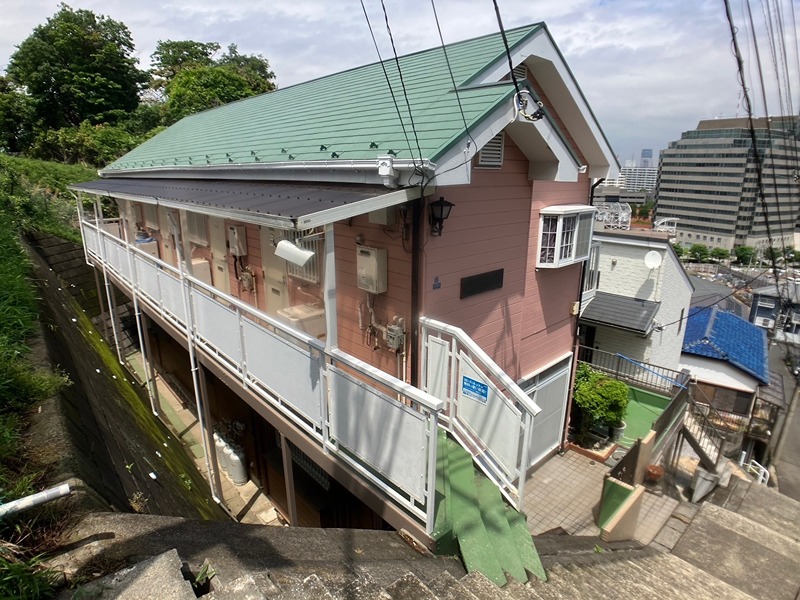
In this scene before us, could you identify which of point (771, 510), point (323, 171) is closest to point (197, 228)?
point (323, 171)

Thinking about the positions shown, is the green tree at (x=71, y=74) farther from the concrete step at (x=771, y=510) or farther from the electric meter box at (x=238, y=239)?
the concrete step at (x=771, y=510)

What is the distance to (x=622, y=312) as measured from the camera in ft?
42.9

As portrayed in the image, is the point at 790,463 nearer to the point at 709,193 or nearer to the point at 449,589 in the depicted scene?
the point at 449,589

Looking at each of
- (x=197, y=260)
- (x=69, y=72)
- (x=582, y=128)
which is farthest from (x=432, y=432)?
(x=69, y=72)

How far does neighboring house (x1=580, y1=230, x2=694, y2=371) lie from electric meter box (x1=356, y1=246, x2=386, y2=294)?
378 inches

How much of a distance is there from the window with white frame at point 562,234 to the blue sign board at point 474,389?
2889mm

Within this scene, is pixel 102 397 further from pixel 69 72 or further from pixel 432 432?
pixel 69 72

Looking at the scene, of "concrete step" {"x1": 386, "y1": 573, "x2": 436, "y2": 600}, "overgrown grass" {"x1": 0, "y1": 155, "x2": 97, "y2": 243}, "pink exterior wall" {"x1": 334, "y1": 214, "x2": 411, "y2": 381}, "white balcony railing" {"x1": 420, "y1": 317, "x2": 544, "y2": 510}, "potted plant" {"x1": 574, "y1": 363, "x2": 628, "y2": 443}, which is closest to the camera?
"concrete step" {"x1": 386, "y1": 573, "x2": 436, "y2": 600}

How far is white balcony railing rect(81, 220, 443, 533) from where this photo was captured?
3383 mm

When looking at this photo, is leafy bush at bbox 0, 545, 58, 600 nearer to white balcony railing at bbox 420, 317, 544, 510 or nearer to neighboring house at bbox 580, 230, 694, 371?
white balcony railing at bbox 420, 317, 544, 510

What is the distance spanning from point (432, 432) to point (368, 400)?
71 centimetres

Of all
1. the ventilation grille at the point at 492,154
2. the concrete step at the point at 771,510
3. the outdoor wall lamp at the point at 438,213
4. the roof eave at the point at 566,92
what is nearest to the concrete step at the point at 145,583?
the outdoor wall lamp at the point at 438,213

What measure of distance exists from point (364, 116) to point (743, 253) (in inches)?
4827

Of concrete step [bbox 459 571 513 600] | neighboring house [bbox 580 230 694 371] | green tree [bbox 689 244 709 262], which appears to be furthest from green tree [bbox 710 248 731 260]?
concrete step [bbox 459 571 513 600]
